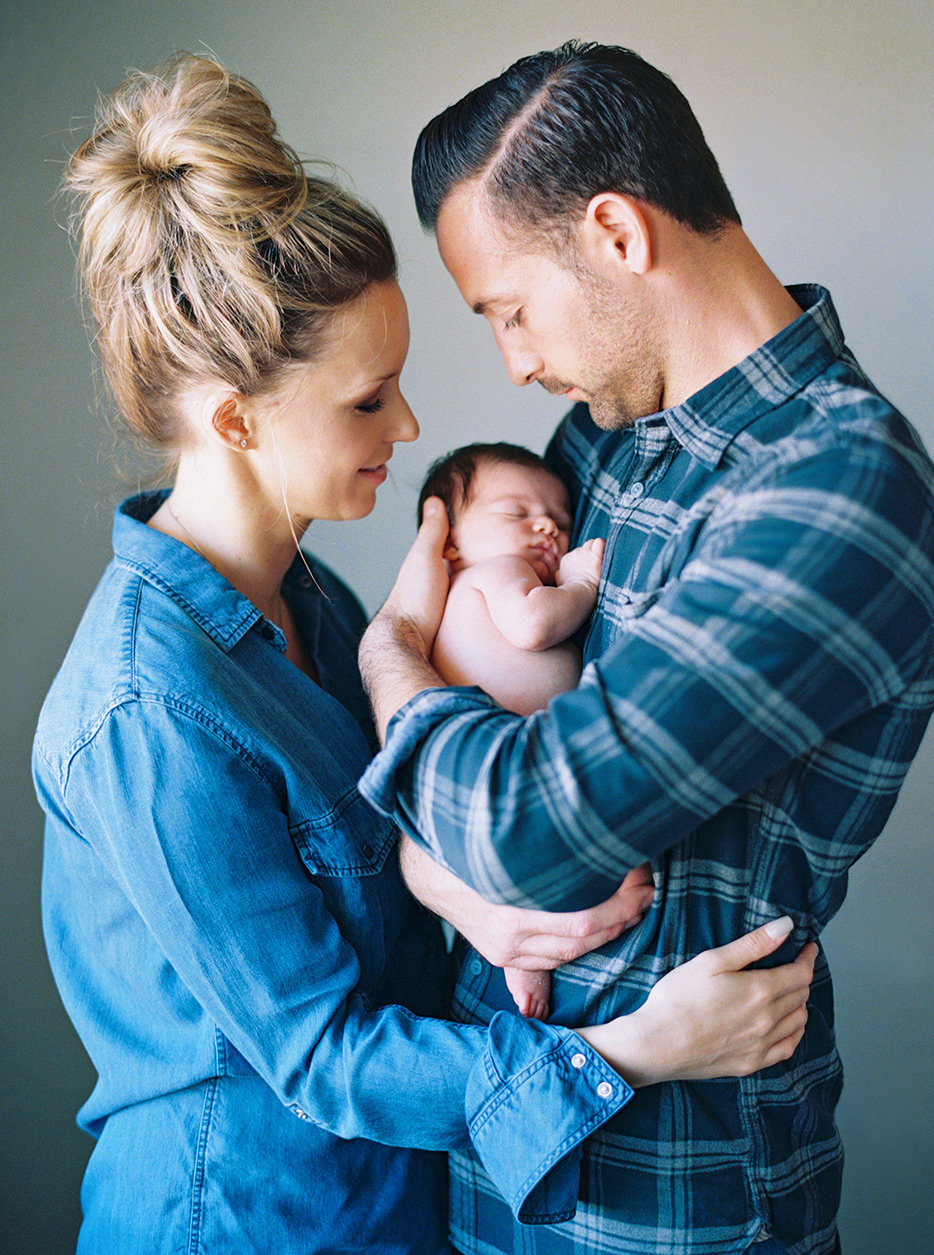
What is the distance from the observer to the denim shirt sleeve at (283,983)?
3.87ft

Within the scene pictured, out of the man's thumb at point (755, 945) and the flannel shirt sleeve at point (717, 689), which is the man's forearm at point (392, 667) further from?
the man's thumb at point (755, 945)

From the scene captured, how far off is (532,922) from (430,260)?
5.55 feet

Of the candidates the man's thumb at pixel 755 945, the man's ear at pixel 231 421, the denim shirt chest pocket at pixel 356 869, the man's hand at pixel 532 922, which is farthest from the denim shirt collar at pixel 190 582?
the man's thumb at pixel 755 945

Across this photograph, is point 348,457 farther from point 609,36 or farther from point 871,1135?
point 871,1135

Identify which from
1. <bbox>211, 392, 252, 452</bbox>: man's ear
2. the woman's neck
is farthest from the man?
<bbox>211, 392, 252, 452</bbox>: man's ear

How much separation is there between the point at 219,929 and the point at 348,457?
2.17 feet

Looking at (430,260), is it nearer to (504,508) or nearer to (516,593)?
(504,508)

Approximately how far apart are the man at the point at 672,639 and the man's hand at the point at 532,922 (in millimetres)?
28

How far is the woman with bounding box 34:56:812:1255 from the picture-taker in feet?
3.92

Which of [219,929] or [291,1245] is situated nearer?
[219,929]

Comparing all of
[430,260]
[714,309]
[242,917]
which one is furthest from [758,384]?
[430,260]

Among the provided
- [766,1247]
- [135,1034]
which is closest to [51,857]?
[135,1034]

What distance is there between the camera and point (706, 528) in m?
1.14

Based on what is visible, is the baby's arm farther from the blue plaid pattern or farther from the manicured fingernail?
the manicured fingernail
